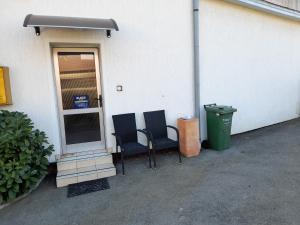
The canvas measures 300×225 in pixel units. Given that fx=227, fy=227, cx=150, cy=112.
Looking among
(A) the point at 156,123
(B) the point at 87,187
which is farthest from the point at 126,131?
(B) the point at 87,187

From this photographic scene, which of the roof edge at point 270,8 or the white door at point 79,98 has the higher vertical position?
the roof edge at point 270,8

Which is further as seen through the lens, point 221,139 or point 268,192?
point 221,139

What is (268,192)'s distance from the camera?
3.35 meters

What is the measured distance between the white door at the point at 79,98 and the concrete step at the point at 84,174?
0.56 metres

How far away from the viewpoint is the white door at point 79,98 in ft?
14.7

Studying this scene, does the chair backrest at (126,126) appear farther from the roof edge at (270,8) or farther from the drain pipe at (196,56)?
the roof edge at (270,8)

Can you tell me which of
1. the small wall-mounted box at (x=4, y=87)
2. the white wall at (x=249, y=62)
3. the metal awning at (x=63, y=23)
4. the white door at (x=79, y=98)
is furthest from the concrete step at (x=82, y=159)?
the white wall at (x=249, y=62)

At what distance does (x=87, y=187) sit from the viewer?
12.4ft

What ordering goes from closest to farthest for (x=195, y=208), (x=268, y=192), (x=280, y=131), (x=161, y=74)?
(x=195, y=208) < (x=268, y=192) < (x=161, y=74) < (x=280, y=131)

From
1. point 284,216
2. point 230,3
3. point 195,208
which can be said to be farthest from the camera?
point 230,3

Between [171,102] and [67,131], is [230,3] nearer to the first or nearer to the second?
[171,102]

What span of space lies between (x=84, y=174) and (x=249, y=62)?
208 inches

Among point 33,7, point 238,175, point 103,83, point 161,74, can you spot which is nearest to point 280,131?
point 238,175

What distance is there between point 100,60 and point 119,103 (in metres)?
0.94
